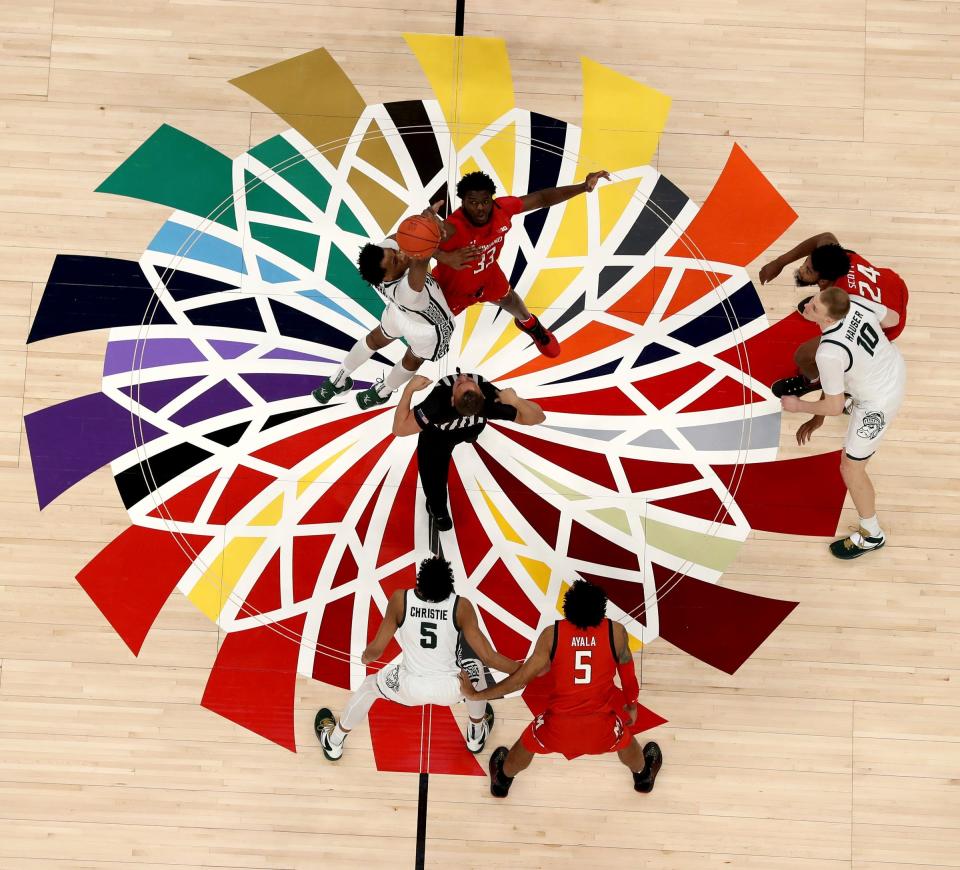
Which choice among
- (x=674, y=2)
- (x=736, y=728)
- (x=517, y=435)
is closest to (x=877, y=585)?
(x=736, y=728)

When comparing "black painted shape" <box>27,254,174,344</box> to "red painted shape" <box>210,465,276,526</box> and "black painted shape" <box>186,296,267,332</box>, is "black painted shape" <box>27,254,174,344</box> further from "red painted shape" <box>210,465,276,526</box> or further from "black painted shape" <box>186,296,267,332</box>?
"red painted shape" <box>210,465,276,526</box>

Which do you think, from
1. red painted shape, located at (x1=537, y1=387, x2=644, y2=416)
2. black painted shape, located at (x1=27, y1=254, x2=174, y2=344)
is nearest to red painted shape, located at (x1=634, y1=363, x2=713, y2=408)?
red painted shape, located at (x1=537, y1=387, x2=644, y2=416)

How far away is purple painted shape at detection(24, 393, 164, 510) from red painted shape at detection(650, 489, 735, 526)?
3.38 meters

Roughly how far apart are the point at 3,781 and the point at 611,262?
5.18 m

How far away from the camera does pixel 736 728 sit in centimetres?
593

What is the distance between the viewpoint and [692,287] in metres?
6.23

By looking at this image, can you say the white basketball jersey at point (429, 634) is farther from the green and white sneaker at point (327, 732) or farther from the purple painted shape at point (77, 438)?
the purple painted shape at point (77, 438)

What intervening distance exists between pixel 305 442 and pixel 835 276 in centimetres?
341

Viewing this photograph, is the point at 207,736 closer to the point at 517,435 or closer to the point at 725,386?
the point at 517,435

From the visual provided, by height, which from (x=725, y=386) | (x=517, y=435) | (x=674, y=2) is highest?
(x=674, y=2)

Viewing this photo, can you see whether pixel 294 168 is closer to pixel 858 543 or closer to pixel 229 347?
pixel 229 347

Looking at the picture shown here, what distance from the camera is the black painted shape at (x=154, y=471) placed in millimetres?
6027

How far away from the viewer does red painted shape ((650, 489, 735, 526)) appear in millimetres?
6043

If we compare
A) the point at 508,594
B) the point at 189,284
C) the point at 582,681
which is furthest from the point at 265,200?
the point at 582,681
